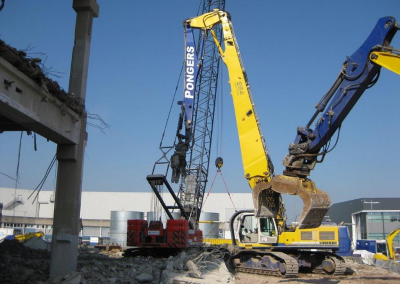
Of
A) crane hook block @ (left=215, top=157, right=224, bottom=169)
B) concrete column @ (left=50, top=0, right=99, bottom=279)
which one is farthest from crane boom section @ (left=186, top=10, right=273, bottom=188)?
concrete column @ (left=50, top=0, right=99, bottom=279)

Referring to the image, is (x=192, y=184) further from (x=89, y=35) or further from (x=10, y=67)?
(x=10, y=67)

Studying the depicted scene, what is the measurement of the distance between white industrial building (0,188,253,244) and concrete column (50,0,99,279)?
148ft

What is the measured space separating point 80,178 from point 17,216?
160 ft

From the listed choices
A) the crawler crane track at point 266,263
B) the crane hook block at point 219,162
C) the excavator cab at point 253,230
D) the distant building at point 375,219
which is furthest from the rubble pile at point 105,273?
the distant building at point 375,219

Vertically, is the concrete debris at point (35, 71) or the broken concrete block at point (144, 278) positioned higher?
the concrete debris at point (35, 71)

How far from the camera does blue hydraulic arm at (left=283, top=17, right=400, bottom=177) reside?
12273 mm

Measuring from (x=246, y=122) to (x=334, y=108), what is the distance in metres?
4.83

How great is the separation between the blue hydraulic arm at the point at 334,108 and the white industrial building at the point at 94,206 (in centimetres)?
4376

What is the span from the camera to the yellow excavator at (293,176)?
39.8 ft

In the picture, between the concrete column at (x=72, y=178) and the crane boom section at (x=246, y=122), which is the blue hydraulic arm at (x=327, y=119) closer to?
the crane boom section at (x=246, y=122)

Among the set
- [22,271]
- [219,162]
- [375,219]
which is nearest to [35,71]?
[22,271]

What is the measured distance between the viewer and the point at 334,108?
42.8ft

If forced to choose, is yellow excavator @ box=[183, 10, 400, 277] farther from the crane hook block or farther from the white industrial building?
the white industrial building

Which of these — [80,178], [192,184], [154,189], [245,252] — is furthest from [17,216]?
[80,178]
